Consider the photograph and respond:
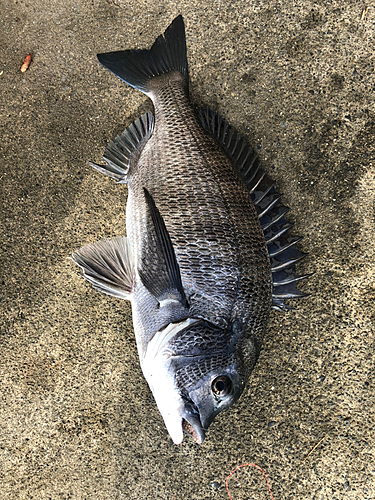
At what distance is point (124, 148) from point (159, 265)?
3.29 ft

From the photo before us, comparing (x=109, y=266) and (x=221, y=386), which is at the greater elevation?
(x=109, y=266)

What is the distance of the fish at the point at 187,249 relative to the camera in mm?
1677

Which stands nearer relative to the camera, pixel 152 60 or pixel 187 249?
pixel 187 249

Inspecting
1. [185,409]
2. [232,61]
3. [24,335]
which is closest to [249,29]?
[232,61]

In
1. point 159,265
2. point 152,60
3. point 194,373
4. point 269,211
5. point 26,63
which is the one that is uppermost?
Result: point 26,63

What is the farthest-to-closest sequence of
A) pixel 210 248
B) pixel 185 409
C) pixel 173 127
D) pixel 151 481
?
pixel 151 481 < pixel 173 127 < pixel 210 248 < pixel 185 409

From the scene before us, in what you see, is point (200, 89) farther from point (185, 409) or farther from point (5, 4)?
point (185, 409)

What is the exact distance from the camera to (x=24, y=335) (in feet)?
8.19

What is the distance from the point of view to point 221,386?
1652 millimetres

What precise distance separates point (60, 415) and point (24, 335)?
0.64 meters

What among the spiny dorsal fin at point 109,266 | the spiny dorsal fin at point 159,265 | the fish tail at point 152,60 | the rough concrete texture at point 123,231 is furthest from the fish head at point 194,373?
the fish tail at point 152,60

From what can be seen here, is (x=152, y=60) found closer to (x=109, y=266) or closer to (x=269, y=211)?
(x=269, y=211)

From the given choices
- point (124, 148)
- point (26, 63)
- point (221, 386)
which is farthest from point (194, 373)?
point (26, 63)

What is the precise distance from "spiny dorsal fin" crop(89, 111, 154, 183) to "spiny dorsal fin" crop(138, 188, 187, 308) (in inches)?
22.4
